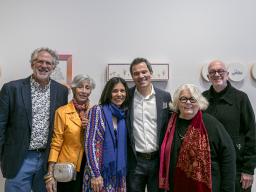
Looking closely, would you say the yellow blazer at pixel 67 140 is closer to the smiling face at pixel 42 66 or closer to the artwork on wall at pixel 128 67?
the smiling face at pixel 42 66

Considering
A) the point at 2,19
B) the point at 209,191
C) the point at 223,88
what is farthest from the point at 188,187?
the point at 2,19

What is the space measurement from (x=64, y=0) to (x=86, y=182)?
5.41ft

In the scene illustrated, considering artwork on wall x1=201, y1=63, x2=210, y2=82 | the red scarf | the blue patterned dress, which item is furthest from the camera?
artwork on wall x1=201, y1=63, x2=210, y2=82

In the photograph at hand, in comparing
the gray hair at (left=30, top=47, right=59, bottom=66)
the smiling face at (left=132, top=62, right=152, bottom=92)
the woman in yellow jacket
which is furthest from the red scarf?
the gray hair at (left=30, top=47, right=59, bottom=66)

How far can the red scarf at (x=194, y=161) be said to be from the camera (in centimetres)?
169

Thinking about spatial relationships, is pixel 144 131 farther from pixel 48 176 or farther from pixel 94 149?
pixel 48 176

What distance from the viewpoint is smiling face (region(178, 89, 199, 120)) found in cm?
175

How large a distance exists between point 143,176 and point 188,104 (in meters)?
0.62

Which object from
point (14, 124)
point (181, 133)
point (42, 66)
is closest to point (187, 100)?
point (181, 133)

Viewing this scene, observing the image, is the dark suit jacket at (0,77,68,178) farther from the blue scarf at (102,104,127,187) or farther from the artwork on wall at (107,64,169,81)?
the artwork on wall at (107,64,169,81)

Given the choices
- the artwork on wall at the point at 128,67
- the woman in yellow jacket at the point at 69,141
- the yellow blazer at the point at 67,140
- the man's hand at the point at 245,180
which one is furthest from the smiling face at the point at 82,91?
the man's hand at the point at 245,180

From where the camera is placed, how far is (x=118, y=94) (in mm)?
1924

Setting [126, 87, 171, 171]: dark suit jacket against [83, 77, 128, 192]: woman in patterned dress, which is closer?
[83, 77, 128, 192]: woman in patterned dress

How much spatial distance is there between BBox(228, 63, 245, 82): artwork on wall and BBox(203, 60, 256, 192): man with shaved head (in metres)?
0.52
